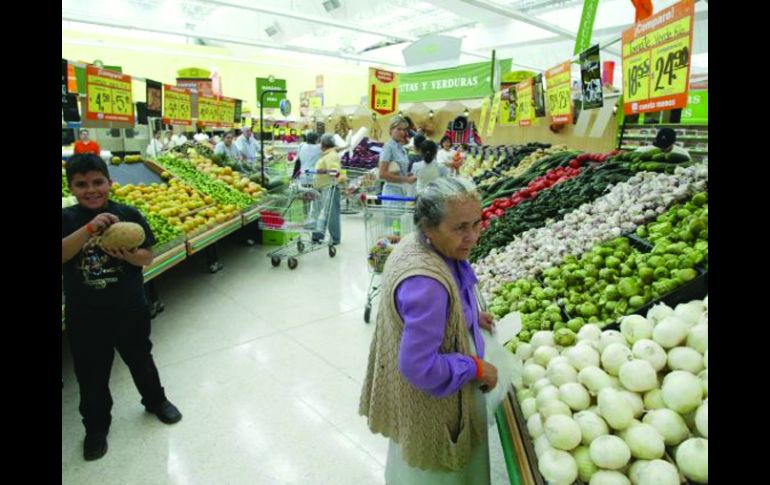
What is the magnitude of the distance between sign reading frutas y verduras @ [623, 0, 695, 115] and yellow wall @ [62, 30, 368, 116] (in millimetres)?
20948

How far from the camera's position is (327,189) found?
6.55m

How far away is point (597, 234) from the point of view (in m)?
2.84

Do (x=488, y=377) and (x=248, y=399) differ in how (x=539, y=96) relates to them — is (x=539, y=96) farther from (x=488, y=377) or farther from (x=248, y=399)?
(x=488, y=377)

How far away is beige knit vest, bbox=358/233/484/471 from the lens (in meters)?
1.50

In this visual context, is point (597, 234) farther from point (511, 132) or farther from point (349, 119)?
point (349, 119)

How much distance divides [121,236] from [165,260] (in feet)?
6.96

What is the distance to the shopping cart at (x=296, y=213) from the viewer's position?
6.26 meters

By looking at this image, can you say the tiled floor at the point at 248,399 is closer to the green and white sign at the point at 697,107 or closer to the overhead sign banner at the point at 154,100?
the overhead sign banner at the point at 154,100

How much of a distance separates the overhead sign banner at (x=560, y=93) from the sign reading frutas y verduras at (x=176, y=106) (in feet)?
18.8

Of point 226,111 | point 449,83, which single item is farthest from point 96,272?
point 449,83

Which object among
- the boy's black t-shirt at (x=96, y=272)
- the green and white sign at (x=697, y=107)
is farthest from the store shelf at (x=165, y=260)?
the green and white sign at (x=697, y=107)

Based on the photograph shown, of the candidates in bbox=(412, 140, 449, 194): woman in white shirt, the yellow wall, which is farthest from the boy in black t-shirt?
the yellow wall

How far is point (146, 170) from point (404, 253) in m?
5.99

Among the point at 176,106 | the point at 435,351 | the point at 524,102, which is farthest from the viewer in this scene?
the point at 176,106
